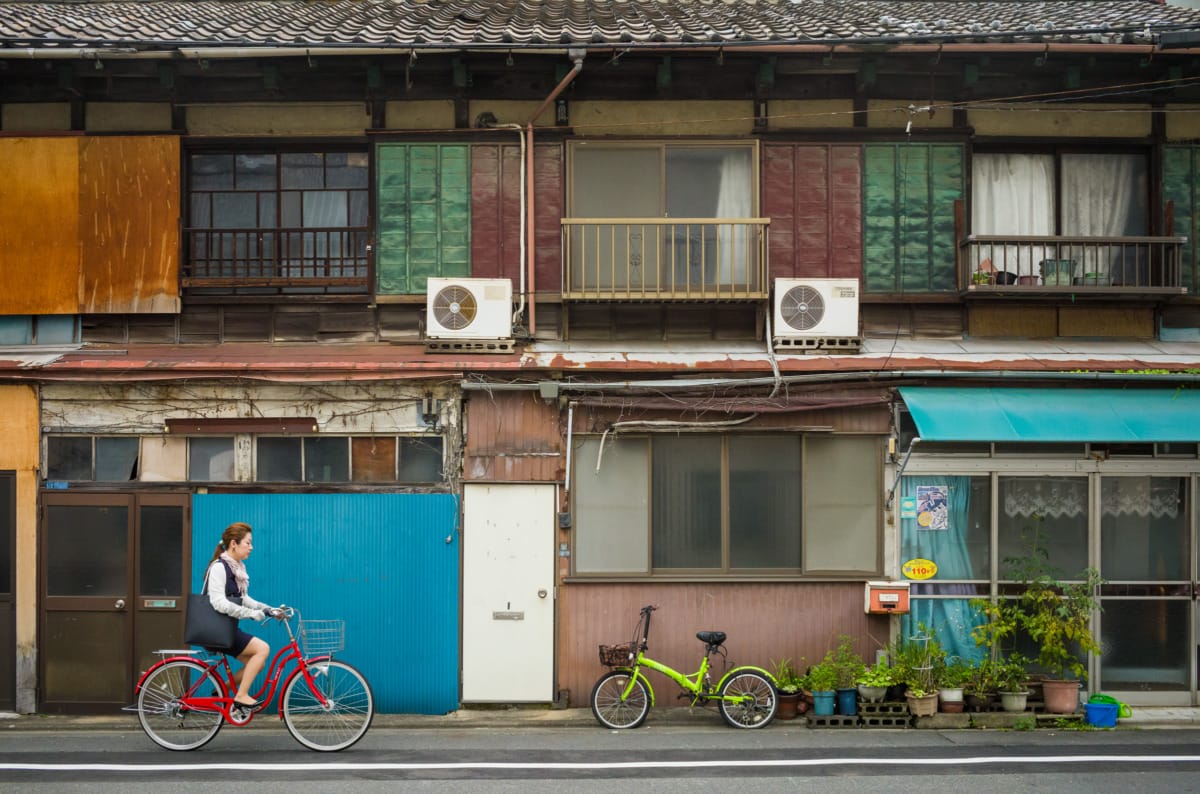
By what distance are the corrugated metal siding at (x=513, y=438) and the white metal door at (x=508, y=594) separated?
0.17 meters

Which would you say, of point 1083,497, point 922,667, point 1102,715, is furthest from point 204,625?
point 1083,497

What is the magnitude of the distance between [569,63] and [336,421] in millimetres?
4809

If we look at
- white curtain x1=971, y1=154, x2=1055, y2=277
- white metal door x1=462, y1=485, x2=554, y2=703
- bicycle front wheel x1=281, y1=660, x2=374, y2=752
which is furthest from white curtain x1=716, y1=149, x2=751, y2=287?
bicycle front wheel x1=281, y1=660, x2=374, y2=752

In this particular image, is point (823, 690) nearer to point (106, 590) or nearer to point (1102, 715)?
point (1102, 715)

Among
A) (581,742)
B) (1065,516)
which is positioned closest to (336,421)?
(581,742)

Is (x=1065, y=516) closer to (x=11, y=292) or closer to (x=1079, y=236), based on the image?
(x=1079, y=236)

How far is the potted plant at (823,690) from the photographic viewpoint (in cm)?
1052

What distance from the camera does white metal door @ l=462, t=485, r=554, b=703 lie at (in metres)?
11.2

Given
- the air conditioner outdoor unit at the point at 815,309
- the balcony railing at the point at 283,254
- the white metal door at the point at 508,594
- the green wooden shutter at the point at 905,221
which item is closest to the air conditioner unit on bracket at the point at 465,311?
the balcony railing at the point at 283,254

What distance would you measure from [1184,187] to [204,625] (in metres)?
11.6

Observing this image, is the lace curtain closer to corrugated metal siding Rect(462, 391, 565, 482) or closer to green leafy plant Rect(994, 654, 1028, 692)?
green leafy plant Rect(994, 654, 1028, 692)

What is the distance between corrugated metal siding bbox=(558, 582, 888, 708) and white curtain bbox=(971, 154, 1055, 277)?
4.64 m

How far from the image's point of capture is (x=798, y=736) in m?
10.1

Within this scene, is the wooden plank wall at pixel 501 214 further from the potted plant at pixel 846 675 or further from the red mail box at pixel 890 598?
the potted plant at pixel 846 675
